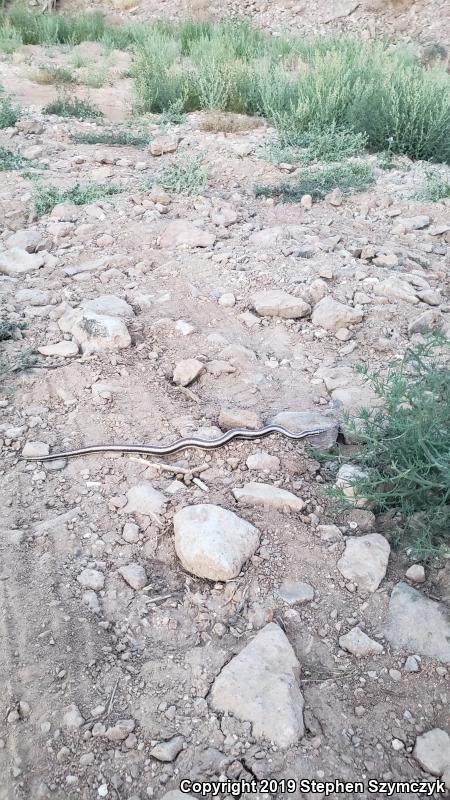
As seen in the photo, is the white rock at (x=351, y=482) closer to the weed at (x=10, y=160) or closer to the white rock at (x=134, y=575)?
the white rock at (x=134, y=575)

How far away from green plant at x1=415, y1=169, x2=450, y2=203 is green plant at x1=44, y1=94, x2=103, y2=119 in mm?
4298

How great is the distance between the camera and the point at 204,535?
7.80 ft

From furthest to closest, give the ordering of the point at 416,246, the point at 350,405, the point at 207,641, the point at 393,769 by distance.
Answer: the point at 416,246, the point at 350,405, the point at 207,641, the point at 393,769

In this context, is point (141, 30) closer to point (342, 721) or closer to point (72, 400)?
point (72, 400)

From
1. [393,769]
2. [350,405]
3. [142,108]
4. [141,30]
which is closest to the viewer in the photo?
[393,769]

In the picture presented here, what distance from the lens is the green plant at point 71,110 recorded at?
8180mm

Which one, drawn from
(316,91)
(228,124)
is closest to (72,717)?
(228,124)

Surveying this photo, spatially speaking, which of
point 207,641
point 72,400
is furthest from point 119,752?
point 72,400

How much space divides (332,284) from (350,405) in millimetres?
1331

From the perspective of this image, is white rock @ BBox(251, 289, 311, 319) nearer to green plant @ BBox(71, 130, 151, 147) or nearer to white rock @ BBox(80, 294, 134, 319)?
white rock @ BBox(80, 294, 134, 319)

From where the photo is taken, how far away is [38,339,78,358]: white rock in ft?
12.0

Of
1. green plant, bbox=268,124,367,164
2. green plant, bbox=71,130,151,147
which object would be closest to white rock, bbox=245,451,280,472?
green plant, bbox=268,124,367,164

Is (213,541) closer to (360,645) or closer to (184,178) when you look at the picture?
(360,645)

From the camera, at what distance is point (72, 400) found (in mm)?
3320
